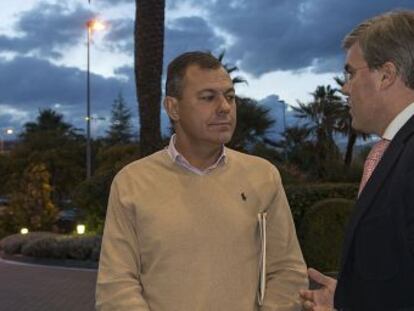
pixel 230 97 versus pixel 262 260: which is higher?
pixel 230 97

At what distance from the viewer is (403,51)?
2.18 metres

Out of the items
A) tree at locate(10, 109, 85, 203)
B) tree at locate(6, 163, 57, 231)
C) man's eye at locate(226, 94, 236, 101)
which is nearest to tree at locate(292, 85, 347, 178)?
tree at locate(10, 109, 85, 203)

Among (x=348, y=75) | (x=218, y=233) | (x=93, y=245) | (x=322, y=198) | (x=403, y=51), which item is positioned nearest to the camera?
(x=403, y=51)

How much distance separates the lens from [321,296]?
2586 mm

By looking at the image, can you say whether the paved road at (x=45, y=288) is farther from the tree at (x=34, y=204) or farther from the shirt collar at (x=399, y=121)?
the shirt collar at (x=399, y=121)

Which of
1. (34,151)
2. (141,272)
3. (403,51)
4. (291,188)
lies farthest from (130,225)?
(34,151)

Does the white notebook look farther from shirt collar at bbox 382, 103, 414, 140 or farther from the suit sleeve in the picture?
the suit sleeve

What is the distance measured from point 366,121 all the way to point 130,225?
1037 millimetres

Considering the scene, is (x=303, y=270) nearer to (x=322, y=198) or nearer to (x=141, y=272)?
(x=141, y=272)

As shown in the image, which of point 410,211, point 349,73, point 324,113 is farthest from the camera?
point 324,113

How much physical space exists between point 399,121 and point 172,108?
3.72ft

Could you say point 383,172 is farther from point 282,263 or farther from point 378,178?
point 282,263

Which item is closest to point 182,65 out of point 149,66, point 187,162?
point 187,162

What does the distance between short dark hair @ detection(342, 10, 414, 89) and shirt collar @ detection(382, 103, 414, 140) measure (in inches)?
2.9
